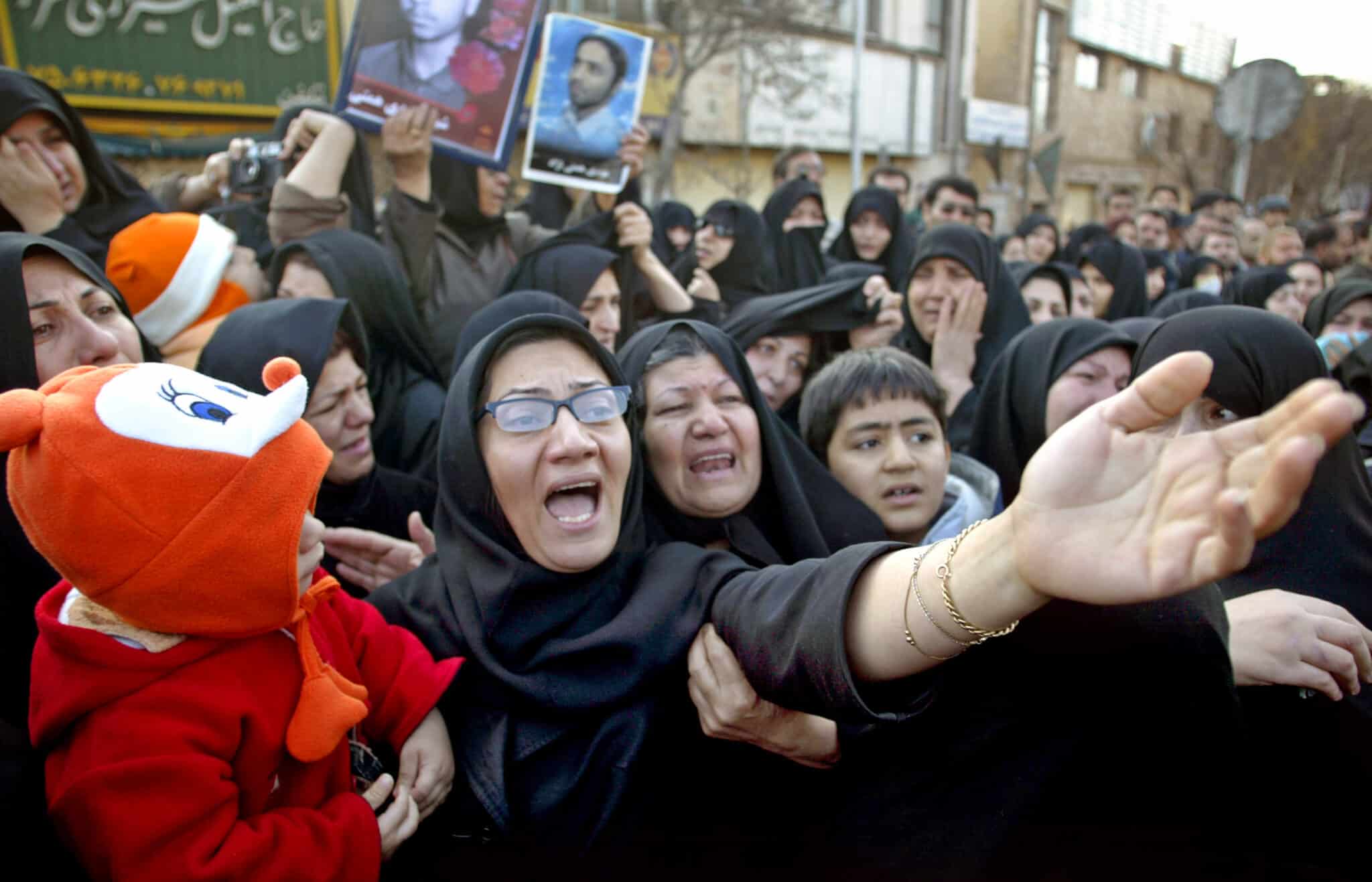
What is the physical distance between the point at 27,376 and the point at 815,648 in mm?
1733

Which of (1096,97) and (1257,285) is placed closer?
(1257,285)

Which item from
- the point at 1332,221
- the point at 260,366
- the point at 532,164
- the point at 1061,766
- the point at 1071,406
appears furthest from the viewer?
the point at 1332,221

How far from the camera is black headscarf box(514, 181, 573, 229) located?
17.9ft

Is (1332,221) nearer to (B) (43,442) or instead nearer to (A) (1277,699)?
(A) (1277,699)

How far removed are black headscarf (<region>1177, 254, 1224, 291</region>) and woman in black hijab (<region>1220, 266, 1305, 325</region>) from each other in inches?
68.5

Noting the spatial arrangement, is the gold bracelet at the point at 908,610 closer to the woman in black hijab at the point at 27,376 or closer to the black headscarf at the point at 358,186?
the woman in black hijab at the point at 27,376

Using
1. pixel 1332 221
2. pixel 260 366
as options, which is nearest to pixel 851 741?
pixel 260 366

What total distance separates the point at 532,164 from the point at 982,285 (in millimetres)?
2173

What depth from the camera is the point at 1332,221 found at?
8852 mm

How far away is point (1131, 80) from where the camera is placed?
2923 centimetres

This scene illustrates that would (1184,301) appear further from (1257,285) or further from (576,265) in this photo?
(576,265)

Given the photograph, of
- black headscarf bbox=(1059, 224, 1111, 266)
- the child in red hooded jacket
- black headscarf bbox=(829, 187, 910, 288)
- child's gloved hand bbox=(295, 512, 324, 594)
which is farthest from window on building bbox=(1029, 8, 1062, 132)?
the child in red hooded jacket

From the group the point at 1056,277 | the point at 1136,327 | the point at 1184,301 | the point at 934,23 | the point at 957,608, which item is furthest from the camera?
the point at 934,23

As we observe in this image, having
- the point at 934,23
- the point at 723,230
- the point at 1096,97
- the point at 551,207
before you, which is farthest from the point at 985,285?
the point at 1096,97
